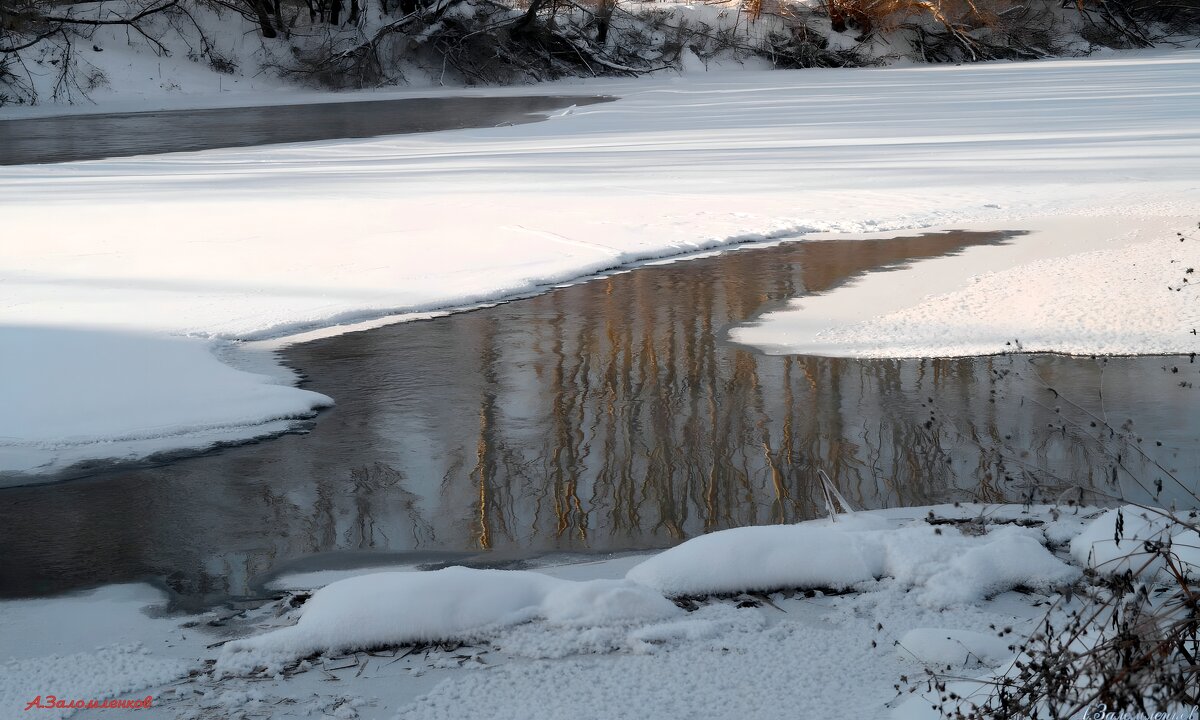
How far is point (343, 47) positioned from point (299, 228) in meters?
24.2

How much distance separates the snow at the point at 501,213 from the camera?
6988mm

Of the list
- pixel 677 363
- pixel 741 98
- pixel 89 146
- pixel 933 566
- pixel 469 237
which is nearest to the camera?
pixel 933 566

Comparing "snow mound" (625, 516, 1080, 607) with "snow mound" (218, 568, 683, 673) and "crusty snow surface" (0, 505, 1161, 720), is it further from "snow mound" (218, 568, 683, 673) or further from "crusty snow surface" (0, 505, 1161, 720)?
"snow mound" (218, 568, 683, 673)

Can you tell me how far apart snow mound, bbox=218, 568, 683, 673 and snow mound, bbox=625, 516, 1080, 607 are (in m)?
0.22

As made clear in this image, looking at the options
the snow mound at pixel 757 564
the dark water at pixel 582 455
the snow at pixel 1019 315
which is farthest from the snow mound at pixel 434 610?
the snow at pixel 1019 315

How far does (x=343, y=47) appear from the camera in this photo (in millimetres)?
32688

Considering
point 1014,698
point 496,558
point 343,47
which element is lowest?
point 496,558

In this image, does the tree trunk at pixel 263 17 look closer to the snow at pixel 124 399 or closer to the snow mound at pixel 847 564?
the snow at pixel 124 399

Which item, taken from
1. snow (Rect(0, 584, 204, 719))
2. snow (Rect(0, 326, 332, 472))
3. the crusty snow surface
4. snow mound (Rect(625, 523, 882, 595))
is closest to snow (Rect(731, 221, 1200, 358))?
the crusty snow surface

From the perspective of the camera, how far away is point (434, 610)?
3564 millimetres

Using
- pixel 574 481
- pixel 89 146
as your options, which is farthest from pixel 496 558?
pixel 89 146

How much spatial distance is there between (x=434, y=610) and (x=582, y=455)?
168 centimetres

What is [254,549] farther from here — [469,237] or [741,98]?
[741,98]
